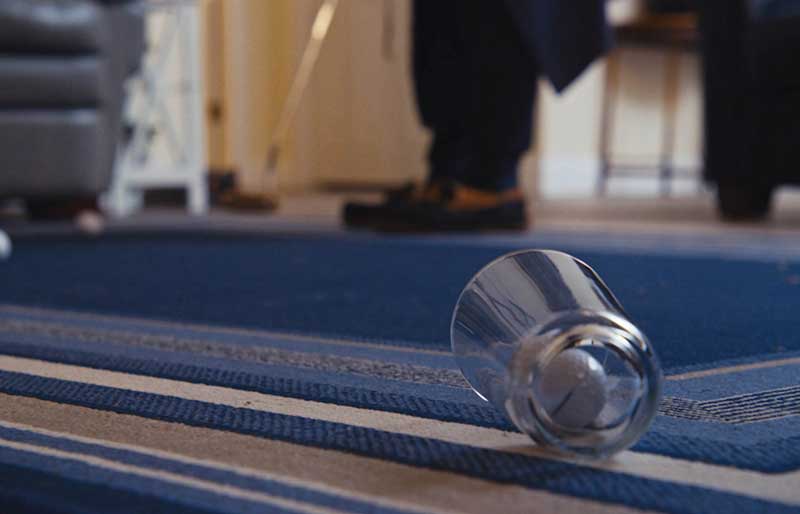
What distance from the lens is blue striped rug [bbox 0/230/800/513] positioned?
1.28 ft

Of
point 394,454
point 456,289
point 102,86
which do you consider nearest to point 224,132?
point 102,86

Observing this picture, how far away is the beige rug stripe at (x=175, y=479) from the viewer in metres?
0.38

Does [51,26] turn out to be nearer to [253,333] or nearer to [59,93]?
[59,93]

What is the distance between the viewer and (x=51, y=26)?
172cm

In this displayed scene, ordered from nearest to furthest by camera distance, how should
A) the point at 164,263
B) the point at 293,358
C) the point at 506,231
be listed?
the point at 293,358
the point at 164,263
the point at 506,231

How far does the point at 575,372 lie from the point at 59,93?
158 cm

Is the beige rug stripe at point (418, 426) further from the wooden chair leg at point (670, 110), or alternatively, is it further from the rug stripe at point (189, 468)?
the wooden chair leg at point (670, 110)

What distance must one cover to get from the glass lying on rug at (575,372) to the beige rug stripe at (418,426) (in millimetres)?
20

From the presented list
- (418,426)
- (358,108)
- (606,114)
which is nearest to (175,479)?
(418,426)

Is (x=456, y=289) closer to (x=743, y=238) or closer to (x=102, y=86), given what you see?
(x=743, y=238)

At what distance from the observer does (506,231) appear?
1.79 meters

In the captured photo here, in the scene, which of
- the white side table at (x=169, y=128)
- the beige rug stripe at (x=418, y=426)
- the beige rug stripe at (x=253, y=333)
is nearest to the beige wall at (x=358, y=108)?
the white side table at (x=169, y=128)

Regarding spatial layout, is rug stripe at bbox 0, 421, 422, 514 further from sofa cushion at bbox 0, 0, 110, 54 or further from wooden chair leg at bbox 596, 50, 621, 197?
wooden chair leg at bbox 596, 50, 621, 197

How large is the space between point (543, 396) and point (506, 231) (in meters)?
1.40
